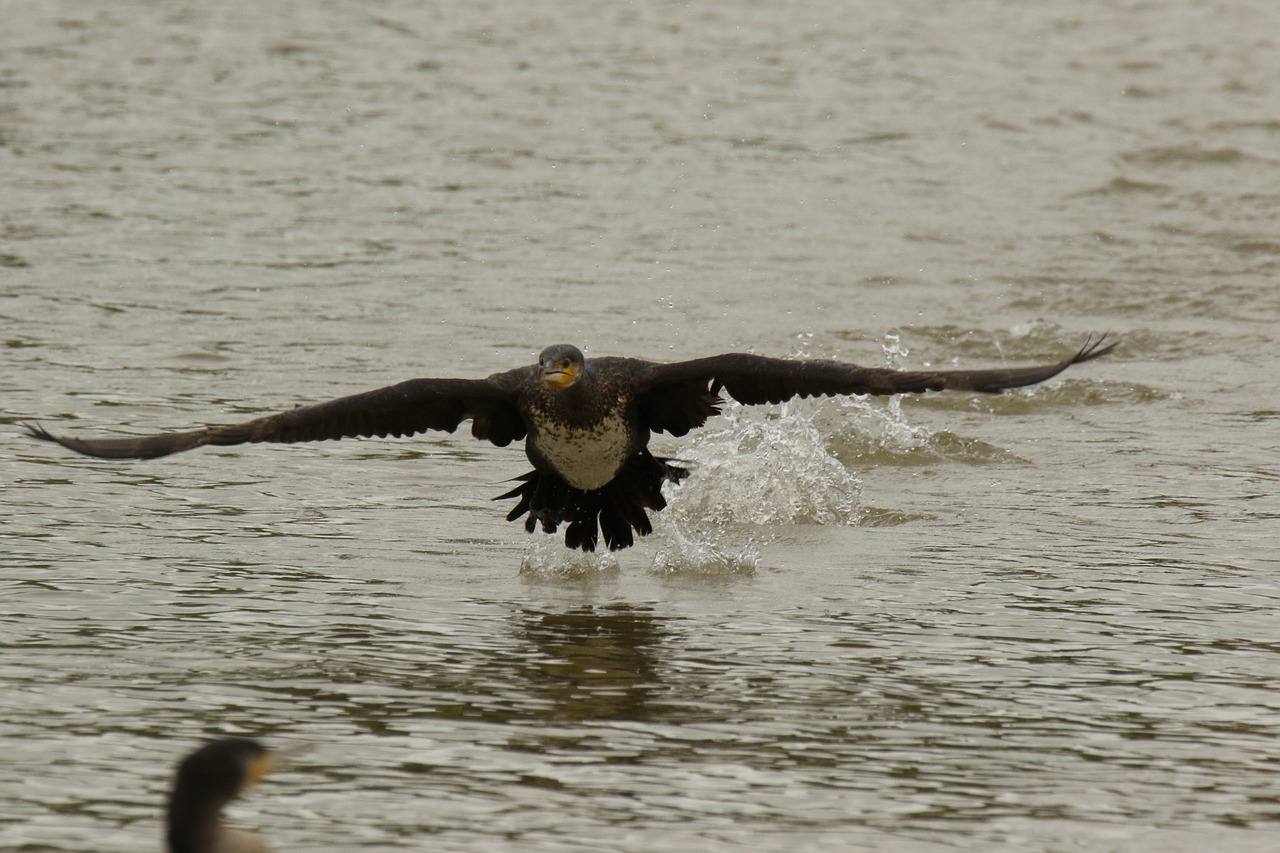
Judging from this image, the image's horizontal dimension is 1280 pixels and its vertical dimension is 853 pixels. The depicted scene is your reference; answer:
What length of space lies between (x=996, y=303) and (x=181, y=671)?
362 inches

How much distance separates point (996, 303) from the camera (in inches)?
588

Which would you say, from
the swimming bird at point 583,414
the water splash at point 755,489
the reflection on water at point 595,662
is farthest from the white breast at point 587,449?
the water splash at point 755,489

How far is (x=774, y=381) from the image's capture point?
8125 millimetres

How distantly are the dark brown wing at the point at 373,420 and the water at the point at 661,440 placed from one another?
65 cm

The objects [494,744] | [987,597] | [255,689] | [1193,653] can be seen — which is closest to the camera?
[494,744]

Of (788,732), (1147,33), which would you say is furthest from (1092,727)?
(1147,33)

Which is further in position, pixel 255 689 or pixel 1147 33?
pixel 1147 33

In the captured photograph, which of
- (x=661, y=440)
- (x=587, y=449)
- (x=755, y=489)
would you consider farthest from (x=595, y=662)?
(x=661, y=440)

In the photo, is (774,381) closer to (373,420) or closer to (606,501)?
(606,501)

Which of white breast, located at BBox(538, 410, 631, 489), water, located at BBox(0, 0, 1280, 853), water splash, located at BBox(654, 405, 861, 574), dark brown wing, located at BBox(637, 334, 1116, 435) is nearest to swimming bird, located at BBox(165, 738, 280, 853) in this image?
water, located at BBox(0, 0, 1280, 853)

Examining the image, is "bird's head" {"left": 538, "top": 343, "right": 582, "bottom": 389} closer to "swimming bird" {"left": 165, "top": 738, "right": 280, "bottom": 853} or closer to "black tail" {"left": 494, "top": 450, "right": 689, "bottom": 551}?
"black tail" {"left": 494, "top": 450, "right": 689, "bottom": 551}

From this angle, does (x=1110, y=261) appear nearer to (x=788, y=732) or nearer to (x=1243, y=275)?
(x=1243, y=275)

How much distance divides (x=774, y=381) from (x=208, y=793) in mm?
3957

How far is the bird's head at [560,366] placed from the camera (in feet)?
26.9
